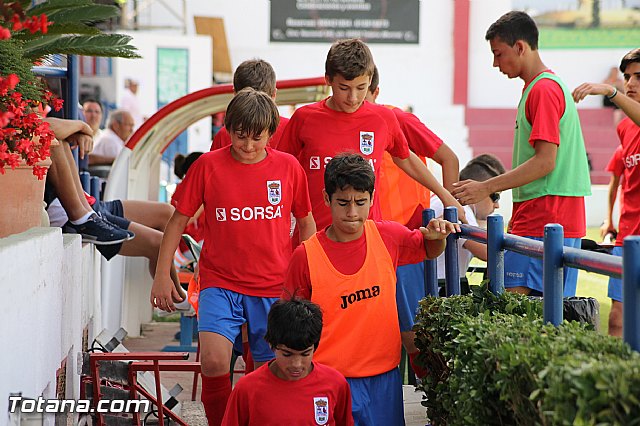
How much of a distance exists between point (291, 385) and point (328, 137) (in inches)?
61.3

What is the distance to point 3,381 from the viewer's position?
3.52 m

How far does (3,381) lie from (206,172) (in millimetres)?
1811

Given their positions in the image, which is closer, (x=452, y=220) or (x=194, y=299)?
(x=452, y=220)

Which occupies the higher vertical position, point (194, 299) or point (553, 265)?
point (553, 265)

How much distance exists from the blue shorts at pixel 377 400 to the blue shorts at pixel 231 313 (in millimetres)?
647

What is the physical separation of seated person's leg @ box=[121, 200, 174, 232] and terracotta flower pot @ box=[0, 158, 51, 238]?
4.22 m

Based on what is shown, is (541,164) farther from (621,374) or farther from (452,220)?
(621,374)

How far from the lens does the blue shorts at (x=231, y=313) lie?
4992 mm

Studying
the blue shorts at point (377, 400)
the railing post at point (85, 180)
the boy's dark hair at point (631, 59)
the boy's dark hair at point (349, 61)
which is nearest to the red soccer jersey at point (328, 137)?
the boy's dark hair at point (349, 61)

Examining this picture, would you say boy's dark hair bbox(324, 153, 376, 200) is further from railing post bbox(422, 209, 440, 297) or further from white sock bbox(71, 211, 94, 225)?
white sock bbox(71, 211, 94, 225)

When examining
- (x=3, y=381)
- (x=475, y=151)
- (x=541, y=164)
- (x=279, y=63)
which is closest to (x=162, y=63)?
(x=279, y=63)

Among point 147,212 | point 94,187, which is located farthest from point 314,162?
point 147,212

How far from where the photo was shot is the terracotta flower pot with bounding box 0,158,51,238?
453 centimetres

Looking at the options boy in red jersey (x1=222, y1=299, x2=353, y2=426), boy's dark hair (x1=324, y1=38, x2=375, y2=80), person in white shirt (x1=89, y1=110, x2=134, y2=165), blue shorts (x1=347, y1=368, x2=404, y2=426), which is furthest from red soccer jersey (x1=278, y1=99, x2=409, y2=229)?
person in white shirt (x1=89, y1=110, x2=134, y2=165)
